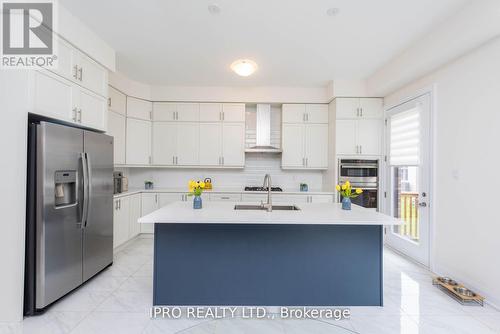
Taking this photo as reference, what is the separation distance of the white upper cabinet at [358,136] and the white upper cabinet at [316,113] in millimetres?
434

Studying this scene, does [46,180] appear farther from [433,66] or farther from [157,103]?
[433,66]

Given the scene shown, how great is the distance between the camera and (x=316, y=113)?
14.5 ft

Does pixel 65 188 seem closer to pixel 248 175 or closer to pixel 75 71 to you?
pixel 75 71

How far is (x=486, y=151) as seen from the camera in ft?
7.50

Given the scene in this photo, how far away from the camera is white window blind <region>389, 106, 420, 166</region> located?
127 inches

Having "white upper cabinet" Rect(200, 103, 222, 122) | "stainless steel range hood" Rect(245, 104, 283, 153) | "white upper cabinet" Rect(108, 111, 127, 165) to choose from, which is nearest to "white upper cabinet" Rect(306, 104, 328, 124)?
"stainless steel range hood" Rect(245, 104, 283, 153)

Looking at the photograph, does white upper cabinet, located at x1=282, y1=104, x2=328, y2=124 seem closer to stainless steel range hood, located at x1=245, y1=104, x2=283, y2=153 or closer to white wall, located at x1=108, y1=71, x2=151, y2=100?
stainless steel range hood, located at x1=245, y1=104, x2=283, y2=153

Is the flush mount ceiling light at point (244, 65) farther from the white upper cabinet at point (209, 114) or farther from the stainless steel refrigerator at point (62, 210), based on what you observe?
the stainless steel refrigerator at point (62, 210)

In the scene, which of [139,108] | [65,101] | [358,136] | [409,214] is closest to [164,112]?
[139,108]

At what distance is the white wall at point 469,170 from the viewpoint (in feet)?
7.26

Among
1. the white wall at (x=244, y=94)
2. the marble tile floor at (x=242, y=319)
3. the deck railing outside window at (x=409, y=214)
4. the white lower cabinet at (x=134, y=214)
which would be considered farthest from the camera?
the white wall at (x=244, y=94)

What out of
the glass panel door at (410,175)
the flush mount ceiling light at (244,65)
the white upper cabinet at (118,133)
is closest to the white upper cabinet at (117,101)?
the white upper cabinet at (118,133)

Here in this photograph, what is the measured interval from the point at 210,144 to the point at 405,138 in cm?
321

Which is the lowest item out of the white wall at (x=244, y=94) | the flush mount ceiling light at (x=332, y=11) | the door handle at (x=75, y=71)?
the door handle at (x=75, y=71)
